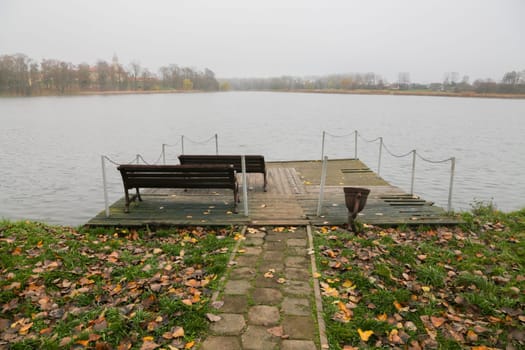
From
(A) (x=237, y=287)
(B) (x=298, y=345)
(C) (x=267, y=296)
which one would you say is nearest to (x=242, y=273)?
(A) (x=237, y=287)

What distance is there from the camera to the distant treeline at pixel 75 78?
92.5m

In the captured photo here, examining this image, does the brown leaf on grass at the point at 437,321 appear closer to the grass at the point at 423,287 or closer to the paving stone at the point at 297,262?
the grass at the point at 423,287

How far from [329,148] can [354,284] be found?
20.9 m

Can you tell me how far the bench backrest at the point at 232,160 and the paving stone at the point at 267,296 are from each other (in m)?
4.69

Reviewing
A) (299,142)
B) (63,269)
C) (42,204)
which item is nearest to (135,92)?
(299,142)

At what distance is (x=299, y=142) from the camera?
27.2 meters

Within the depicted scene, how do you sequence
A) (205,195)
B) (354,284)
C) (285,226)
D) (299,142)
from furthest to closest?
(299,142) < (205,195) < (285,226) < (354,284)

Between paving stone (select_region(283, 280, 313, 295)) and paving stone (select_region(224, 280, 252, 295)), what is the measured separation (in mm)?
470

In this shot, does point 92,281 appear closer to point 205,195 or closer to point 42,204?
point 205,195

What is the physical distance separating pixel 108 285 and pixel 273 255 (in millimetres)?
2282

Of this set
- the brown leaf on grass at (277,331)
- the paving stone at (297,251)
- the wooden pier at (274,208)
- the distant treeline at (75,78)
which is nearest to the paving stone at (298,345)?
the brown leaf on grass at (277,331)

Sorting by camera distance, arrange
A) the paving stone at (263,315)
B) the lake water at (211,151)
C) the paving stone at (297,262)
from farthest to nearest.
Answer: the lake water at (211,151)
the paving stone at (297,262)
the paving stone at (263,315)

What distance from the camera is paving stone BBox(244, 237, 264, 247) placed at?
5777mm

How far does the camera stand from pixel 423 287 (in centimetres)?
450
